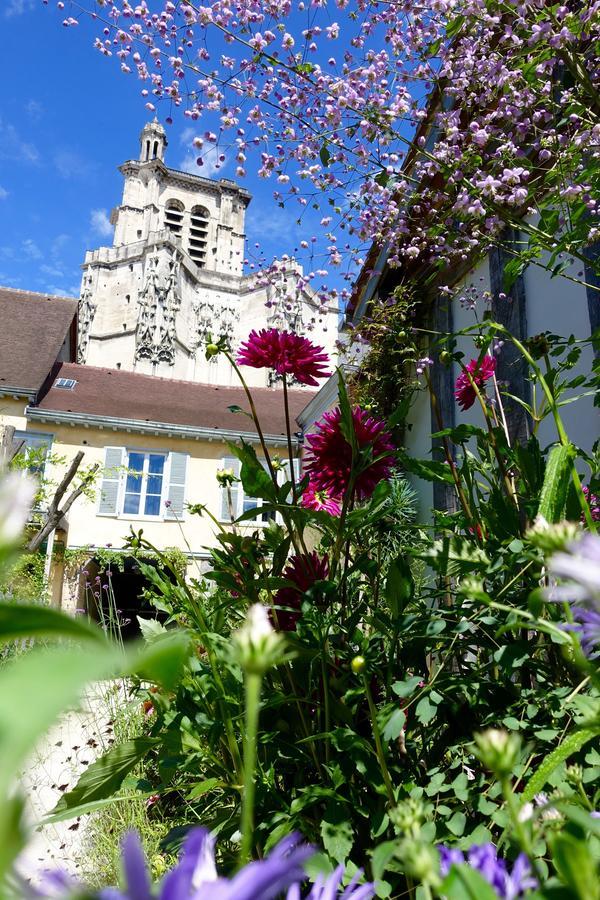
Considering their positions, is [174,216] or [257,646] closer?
[257,646]

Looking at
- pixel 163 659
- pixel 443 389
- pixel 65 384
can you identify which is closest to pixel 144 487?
pixel 65 384

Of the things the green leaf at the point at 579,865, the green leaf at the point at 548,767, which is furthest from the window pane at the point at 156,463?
the green leaf at the point at 579,865

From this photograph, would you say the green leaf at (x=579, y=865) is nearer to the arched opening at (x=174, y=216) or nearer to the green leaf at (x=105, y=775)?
the green leaf at (x=105, y=775)

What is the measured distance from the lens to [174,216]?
4744 cm

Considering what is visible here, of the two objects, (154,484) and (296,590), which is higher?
(154,484)

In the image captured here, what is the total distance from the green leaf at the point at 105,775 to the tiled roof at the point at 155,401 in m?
13.4

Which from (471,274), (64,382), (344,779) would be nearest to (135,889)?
(344,779)

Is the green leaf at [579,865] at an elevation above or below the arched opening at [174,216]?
Answer: below

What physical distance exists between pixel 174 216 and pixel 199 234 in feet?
7.15

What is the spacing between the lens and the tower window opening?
4700 cm

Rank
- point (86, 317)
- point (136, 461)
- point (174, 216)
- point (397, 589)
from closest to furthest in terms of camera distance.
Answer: point (397, 589) → point (136, 461) → point (86, 317) → point (174, 216)

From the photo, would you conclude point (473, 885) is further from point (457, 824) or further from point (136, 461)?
point (136, 461)

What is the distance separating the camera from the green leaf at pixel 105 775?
1062 mm

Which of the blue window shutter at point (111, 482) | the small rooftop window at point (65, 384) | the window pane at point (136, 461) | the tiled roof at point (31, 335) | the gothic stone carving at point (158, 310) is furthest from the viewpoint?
the gothic stone carving at point (158, 310)
